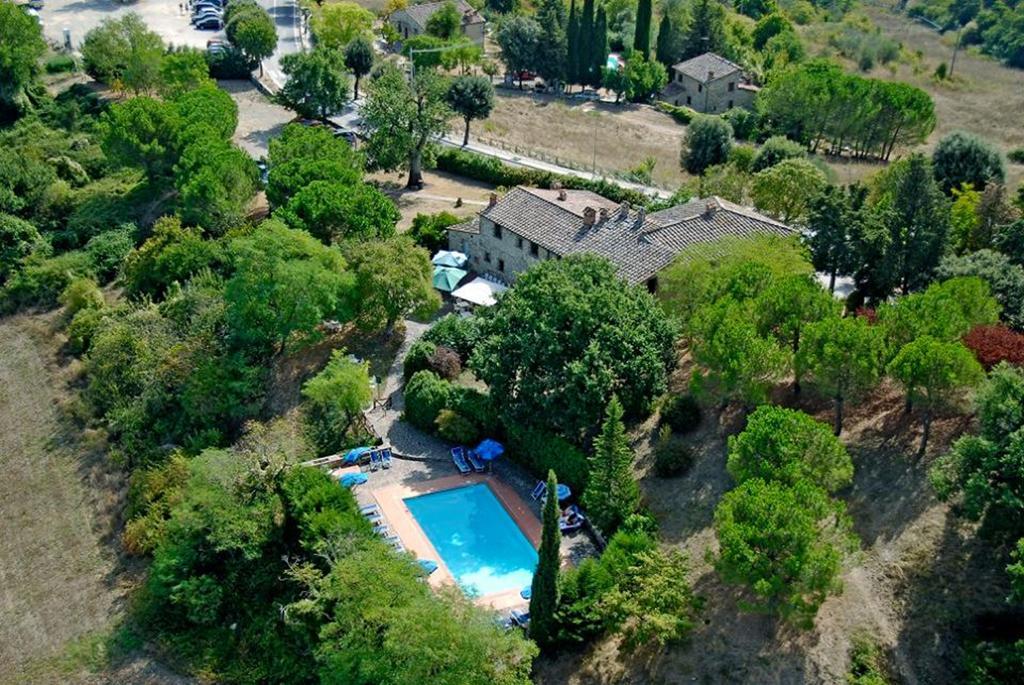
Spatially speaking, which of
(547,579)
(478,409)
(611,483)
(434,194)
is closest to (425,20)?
(434,194)

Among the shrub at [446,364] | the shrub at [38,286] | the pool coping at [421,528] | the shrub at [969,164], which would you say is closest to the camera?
the pool coping at [421,528]

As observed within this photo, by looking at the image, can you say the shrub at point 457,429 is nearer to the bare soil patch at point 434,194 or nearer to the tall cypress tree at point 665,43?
the bare soil patch at point 434,194

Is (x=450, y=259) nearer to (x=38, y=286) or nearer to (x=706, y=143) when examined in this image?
(x=38, y=286)

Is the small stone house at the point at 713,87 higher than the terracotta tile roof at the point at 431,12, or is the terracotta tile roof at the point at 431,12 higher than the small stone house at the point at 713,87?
the terracotta tile roof at the point at 431,12

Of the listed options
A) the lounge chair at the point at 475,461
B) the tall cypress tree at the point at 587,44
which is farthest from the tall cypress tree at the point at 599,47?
the lounge chair at the point at 475,461

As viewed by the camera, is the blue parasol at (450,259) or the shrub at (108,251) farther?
the shrub at (108,251)

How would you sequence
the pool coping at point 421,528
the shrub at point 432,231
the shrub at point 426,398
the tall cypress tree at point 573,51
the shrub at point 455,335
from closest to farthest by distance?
1. the pool coping at point 421,528
2. the shrub at point 426,398
3. the shrub at point 455,335
4. the shrub at point 432,231
5. the tall cypress tree at point 573,51

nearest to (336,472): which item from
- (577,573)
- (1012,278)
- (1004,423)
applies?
(577,573)
